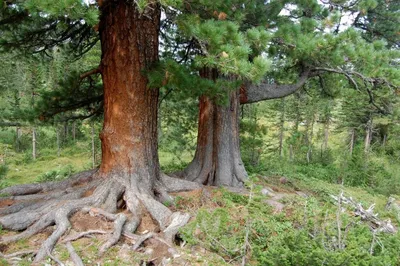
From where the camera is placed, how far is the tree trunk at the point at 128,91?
3.63 m

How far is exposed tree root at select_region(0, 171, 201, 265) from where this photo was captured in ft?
9.44

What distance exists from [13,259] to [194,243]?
5.01ft

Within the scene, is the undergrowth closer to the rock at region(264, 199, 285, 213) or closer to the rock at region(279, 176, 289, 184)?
the rock at region(264, 199, 285, 213)

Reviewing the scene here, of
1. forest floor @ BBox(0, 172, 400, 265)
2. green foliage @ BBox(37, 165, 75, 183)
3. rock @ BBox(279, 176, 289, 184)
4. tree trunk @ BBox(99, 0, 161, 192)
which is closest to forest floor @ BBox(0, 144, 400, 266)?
forest floor @ BBox(0, 172, 400, 265)

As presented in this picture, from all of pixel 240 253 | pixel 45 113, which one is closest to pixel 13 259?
pixel 240 253

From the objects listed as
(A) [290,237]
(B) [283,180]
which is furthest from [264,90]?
(A) [290,237]

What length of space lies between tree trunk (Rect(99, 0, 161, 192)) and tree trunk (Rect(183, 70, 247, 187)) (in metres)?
1.65

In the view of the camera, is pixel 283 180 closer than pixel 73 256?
No

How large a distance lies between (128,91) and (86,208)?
1.44 m

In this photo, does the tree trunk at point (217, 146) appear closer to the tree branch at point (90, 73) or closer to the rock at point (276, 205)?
the rock at point (276, 205)

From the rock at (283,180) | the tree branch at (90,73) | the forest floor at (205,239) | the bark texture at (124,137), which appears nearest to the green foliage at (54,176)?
the tree branch at (90,73)

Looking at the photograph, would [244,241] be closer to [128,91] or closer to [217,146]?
[128,91]

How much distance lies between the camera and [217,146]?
5.40 meters

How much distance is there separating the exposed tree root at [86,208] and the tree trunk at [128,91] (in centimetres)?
23
